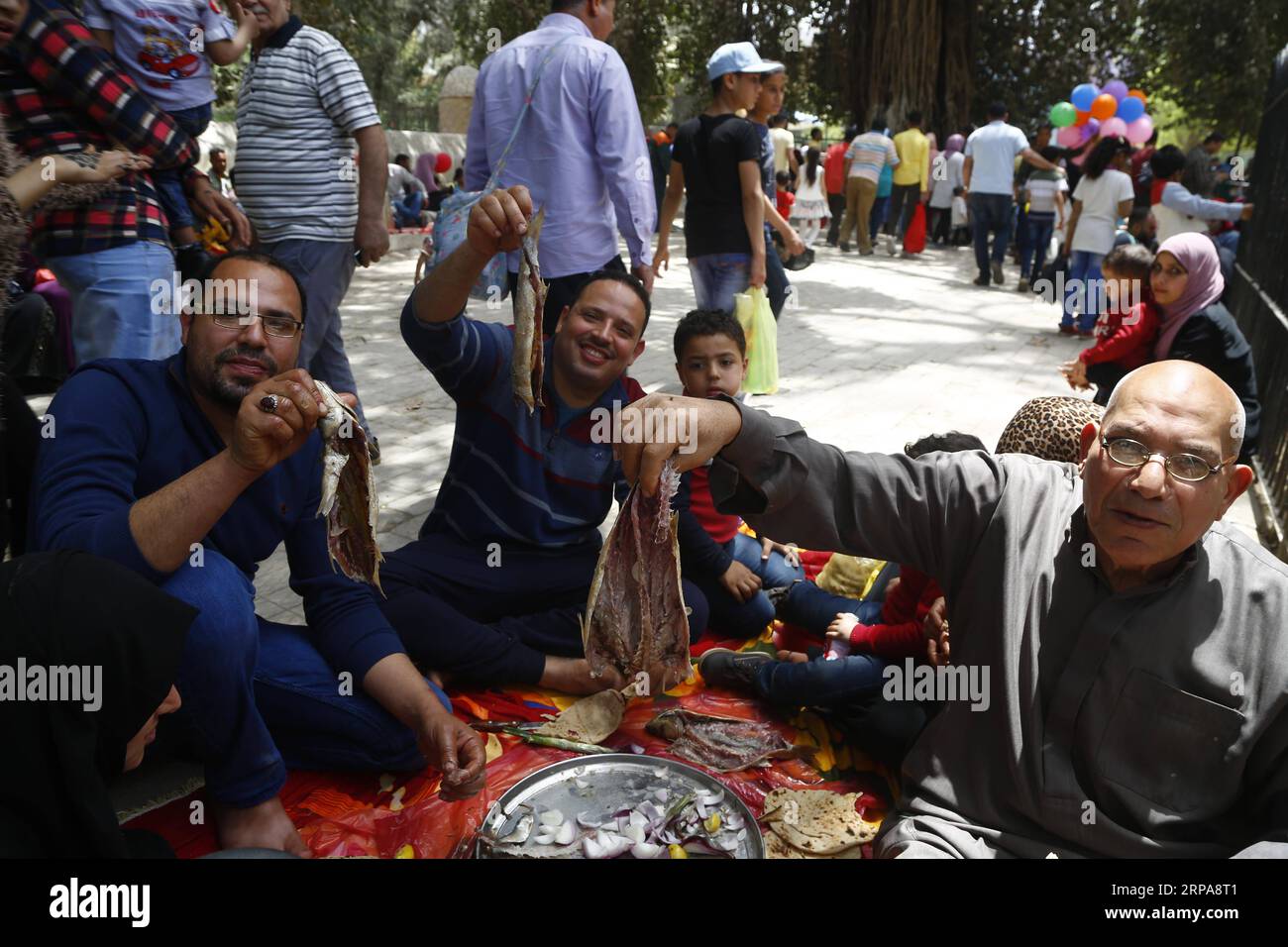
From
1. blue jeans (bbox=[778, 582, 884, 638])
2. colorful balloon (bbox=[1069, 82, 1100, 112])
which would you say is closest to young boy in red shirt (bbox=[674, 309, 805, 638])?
blue jeans (bbox=[778, 582, 884, 638])

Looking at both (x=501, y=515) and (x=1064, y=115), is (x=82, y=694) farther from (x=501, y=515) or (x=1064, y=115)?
(x=1064, y=115)

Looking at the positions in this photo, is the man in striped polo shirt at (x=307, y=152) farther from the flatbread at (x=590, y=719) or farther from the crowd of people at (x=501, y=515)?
the flatbread at (x=590, y=719)

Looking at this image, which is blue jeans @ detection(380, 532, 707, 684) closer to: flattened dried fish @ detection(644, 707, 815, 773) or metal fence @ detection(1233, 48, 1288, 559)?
flattened dried fish @ detection(644, 707, 815, 773)

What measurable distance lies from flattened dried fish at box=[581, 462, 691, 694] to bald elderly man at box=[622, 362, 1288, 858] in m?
0.16

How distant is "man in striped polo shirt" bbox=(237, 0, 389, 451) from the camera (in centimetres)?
392

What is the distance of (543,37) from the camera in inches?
156

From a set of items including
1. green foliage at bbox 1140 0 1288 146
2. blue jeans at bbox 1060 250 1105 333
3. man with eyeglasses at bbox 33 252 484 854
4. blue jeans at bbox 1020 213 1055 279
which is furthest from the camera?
green foliage at bbox 1140 0 1288 146

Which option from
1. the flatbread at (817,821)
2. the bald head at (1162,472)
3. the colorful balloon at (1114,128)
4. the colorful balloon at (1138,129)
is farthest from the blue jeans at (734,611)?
the colorful balloon at (1138,129)

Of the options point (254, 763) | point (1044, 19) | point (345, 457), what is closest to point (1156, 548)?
point (345, 457)

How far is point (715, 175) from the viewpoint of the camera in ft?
17.7

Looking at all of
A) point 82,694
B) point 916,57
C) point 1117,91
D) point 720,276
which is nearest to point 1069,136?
point 1117,91

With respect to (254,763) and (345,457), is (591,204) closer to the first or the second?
(345,457)

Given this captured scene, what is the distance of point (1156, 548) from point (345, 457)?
5.41 ft

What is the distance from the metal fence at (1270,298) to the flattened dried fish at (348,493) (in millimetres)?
4381
